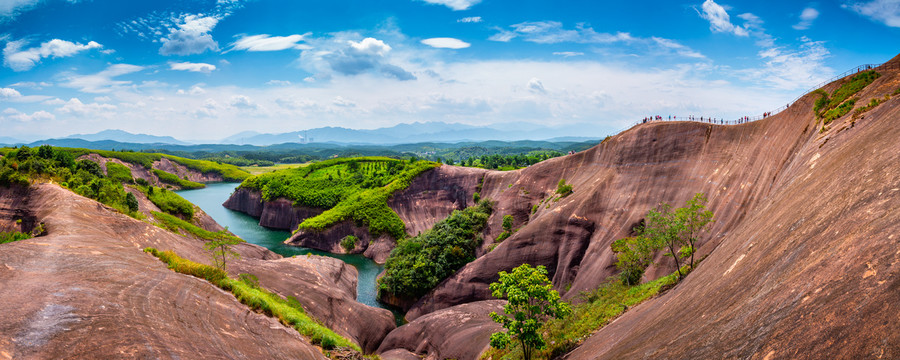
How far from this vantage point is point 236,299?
811 inches

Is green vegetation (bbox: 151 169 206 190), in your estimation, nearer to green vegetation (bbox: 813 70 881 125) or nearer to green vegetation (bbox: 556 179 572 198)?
green vegetation (bbox: 556 179 572 198)

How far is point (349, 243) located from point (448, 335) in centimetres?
4183

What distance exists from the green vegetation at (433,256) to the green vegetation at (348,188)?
17211 millimetres

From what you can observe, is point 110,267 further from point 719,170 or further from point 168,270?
point 719,170

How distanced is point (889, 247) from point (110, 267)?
24.6 metres

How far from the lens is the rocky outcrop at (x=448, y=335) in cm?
2936

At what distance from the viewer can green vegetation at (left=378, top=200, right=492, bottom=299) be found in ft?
155

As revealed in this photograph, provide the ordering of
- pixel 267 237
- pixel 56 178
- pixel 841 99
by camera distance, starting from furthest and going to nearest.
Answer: pixel 267 237
pixel 56 178
pixel 841 99

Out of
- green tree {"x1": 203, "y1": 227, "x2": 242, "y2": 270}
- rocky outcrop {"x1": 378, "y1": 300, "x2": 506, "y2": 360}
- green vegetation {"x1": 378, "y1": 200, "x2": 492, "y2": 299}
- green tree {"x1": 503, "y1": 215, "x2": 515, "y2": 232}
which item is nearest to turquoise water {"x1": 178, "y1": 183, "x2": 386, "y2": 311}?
green vegetation {"x1": 378, "y1": 200, "x2": 492, "y2": 299}

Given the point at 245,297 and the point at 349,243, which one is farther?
the point at 349,243

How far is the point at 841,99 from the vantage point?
2844 centimetres

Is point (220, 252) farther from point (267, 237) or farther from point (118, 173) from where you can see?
Answer: point (118, 173)

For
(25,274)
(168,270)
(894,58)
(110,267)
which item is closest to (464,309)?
(168,270)

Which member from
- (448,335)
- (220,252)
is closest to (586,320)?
(448,335)
